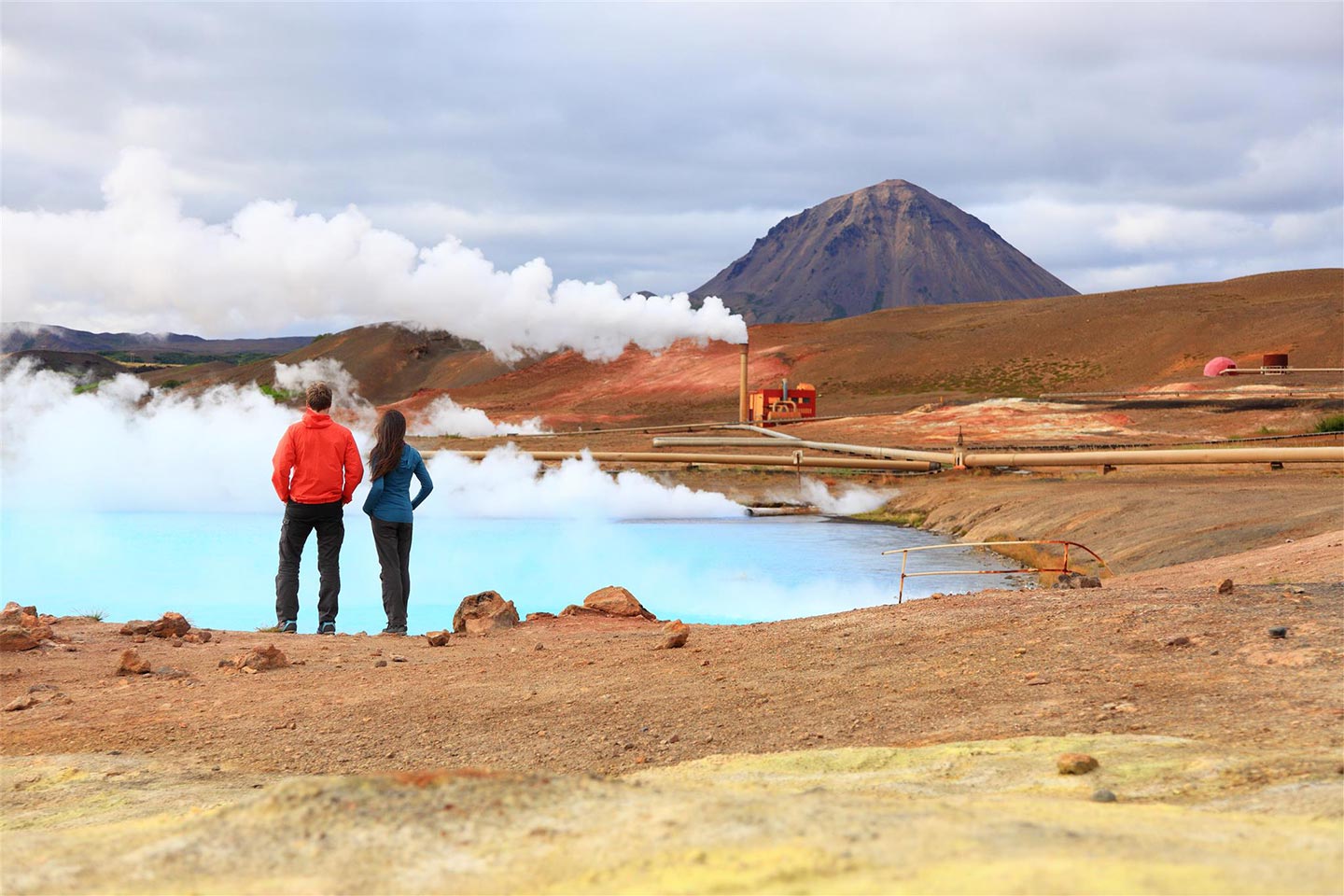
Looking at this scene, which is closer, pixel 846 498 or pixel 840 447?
pixel 846 498

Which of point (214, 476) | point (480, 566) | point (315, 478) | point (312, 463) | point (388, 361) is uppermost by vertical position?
point (388, 361)

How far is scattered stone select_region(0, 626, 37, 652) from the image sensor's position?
24.7 ft

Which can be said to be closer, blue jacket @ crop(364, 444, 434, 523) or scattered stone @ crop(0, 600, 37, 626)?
scattered stone @ crop(0, 600, 37, 626)

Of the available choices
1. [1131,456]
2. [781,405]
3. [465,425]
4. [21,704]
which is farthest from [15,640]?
[465,425]

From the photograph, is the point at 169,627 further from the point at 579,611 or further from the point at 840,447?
the point at 840,447

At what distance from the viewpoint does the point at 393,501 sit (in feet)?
29.5

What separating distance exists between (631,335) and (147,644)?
36.0 meters

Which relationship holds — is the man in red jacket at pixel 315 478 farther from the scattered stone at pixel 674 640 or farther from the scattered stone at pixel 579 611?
the scattered stone at pixel 674 640

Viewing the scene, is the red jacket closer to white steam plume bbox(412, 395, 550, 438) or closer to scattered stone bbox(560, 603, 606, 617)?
scattered stone bbox(560, 603, 606, 617)

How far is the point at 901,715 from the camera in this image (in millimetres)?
5145

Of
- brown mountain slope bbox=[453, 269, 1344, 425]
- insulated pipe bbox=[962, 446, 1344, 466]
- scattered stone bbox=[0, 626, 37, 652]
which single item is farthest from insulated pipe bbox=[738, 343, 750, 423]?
scattered stone bbox=[0, 626, 37, 652]

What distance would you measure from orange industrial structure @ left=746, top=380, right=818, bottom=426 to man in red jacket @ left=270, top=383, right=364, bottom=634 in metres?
33.2

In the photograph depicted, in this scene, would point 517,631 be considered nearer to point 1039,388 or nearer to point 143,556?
point 143,556

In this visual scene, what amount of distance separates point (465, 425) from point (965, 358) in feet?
91.5
